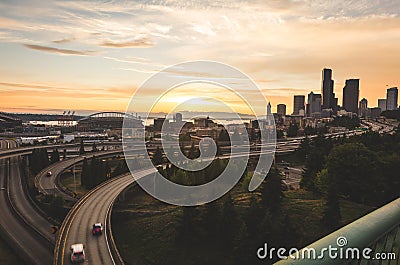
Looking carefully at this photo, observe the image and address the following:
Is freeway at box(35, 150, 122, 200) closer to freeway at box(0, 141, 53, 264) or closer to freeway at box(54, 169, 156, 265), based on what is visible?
freeway at box(0, 141, 53, 264)

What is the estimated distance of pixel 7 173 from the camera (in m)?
34.6

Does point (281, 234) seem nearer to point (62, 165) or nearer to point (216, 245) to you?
point (216, 245)

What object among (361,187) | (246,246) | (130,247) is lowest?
(130,247)

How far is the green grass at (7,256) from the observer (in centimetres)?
1630

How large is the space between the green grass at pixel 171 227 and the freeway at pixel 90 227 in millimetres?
1408

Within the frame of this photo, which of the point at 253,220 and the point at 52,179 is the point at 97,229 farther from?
the point at 52,179

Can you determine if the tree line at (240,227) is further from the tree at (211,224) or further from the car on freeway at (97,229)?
the car on freeway at (97,229)

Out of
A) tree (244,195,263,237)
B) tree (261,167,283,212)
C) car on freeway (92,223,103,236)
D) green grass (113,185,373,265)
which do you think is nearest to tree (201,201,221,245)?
green grass (113,185,373,265)

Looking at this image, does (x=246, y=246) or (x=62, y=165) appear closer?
(x=246, y=246)

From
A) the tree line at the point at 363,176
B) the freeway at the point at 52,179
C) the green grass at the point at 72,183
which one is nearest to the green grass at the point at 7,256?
the freeway at the point at 52,179

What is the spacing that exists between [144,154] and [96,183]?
43.9 feet

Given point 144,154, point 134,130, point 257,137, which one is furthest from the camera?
point 134,130

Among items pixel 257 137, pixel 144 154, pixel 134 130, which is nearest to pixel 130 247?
pixel 144 154

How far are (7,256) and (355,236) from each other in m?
19.7
